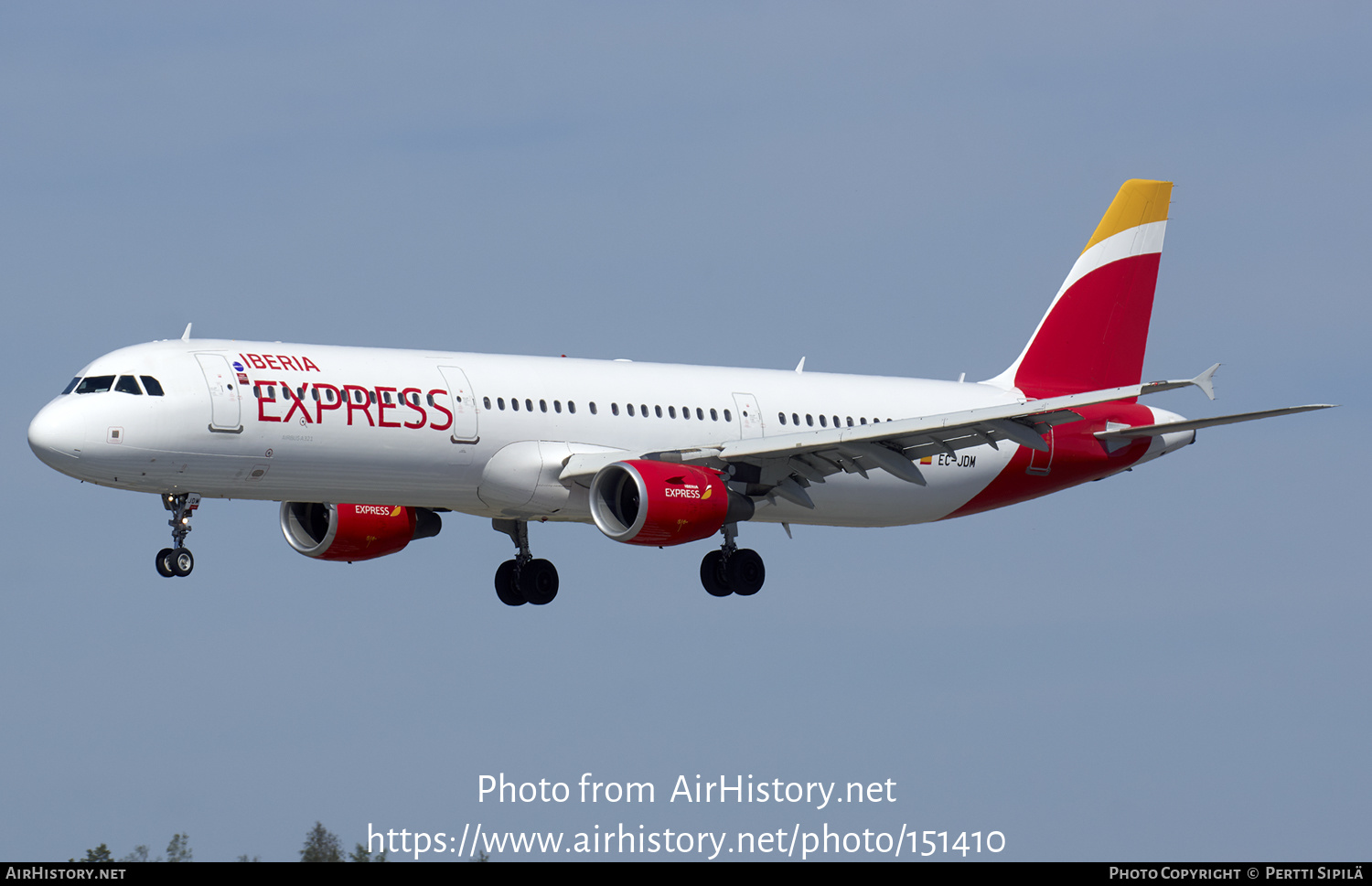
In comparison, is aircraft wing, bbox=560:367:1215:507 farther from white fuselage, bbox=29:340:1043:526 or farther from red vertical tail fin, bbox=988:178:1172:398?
red vertical tail fin, bbox=988:178:1172:398

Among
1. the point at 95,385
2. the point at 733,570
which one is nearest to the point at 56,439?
the point at 95,385

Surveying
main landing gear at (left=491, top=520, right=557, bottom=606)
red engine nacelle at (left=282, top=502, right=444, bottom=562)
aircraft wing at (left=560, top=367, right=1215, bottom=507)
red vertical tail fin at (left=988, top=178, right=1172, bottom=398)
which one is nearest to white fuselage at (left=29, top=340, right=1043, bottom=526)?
aircraft wing at (left=560, top=367, right=1215, bottom=507)

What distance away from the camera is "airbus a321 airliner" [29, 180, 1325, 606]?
1508 inches

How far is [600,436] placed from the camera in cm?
4288

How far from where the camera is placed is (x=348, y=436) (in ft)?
129

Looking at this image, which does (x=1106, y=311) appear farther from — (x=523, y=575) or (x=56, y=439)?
(x=56, y=439)

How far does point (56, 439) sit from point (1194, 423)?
22.8 m

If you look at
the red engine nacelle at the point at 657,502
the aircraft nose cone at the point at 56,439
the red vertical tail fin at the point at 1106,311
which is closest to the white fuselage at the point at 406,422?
the aircraft nose cone at the point at 56,439

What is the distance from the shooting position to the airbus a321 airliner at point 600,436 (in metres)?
38.3

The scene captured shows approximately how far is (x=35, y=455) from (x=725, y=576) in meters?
15.2

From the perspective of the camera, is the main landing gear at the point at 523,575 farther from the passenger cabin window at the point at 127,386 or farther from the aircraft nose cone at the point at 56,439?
the aircraft nose cone at the point at 56,439
